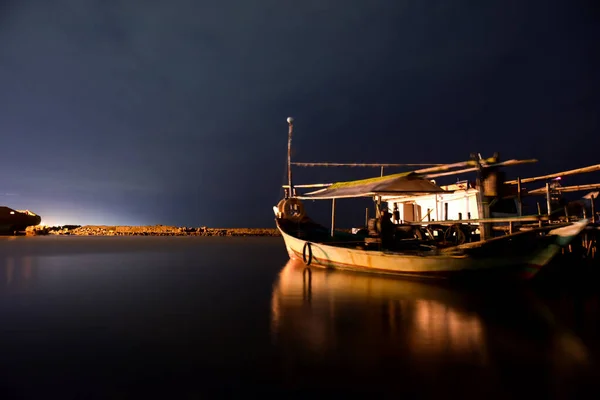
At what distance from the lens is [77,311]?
399 inches

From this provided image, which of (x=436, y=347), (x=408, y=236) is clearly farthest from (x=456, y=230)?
(x=436, y=347)

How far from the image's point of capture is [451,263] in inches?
503

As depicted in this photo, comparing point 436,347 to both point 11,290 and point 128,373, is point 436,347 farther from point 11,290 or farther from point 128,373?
point 11,290

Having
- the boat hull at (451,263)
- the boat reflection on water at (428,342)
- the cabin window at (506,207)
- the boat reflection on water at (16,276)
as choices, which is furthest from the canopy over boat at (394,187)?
the boat reflection on water at (16,276)

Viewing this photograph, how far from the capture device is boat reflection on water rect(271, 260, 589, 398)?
5293 millimetres

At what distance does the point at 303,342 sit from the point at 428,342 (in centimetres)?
249

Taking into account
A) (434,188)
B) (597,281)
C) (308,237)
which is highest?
(434,188)

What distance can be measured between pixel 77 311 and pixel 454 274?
40.1 ft

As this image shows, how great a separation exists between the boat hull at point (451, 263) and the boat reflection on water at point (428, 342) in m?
0.75

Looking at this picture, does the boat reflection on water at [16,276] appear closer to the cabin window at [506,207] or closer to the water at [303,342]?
the water at [303,342]

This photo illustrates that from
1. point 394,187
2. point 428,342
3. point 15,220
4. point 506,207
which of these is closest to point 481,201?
point 394,187

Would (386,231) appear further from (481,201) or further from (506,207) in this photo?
(506,207)

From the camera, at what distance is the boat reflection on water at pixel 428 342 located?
5293 millimetres

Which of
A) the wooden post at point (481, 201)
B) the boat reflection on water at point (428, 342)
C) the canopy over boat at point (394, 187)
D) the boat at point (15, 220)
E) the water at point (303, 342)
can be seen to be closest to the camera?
the water at point (303, 342)
